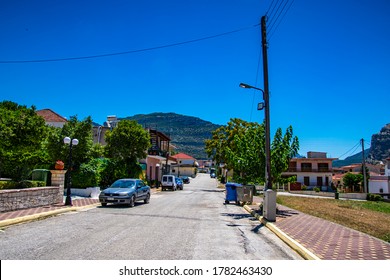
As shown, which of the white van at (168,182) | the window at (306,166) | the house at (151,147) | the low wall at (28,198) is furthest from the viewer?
the window at (306,166)

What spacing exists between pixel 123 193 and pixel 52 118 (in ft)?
89.1

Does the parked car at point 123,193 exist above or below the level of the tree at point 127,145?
below

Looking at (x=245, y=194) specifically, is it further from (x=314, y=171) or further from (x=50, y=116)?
(x=314, y=171)

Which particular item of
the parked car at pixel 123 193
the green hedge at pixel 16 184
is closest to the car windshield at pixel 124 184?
the parked car at pixel 123 193

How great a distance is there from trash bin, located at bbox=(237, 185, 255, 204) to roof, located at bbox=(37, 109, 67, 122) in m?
26.3

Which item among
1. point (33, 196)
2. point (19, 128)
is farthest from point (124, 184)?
point (19, 128)

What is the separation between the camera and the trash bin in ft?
68.7

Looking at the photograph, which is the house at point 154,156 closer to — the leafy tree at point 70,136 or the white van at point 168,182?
the white van at point 168,182

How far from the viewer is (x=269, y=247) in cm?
811

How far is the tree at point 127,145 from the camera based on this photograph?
30141 mm

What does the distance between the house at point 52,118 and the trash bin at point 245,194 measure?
25.0 meters

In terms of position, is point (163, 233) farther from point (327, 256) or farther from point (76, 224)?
point (327, 256)

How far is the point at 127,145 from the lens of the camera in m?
30.2
